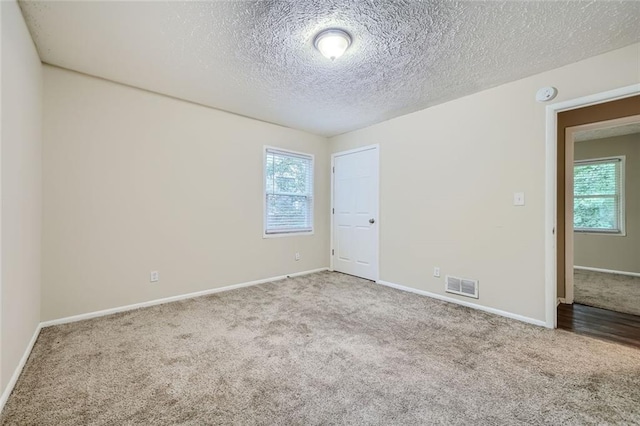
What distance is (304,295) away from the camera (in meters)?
3.53

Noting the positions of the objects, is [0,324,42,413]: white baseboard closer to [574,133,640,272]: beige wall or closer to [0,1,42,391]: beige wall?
[0,1,42,391]: beige wall

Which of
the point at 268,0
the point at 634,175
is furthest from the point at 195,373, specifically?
the point at 634,175

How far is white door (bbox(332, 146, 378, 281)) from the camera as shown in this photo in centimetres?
425

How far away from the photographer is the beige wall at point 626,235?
471cm

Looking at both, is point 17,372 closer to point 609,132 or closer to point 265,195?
point 265,195

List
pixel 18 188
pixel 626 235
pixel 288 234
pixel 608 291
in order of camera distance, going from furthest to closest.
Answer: pixel 626 235
pixel 288 234
pixel 608 291
pixel 18 188

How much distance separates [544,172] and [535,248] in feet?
2.41

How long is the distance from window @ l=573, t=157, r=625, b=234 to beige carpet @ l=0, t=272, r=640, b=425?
4.06 m

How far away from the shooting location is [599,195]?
5.12m

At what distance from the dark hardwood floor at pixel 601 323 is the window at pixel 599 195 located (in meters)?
2.96

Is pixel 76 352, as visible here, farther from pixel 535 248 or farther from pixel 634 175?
pixel 634 175

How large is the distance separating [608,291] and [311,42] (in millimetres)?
4955

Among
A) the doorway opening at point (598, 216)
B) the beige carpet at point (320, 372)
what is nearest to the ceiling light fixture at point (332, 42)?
the beige carpet at point (320, 372)

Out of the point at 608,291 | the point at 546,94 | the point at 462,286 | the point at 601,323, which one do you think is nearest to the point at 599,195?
the point at 608,291
